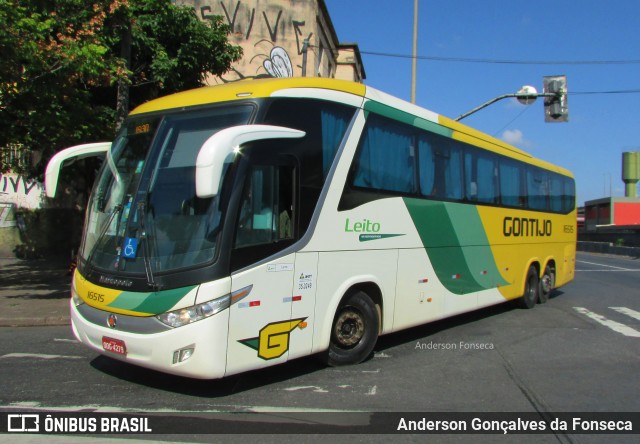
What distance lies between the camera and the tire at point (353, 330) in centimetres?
618

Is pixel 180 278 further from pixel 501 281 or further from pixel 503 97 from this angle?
pixel 503 97

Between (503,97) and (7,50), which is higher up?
(503,97)

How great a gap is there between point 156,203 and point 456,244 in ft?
16.9

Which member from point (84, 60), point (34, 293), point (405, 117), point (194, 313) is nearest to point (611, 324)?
point (405, 117)

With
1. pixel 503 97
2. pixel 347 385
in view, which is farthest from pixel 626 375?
pixel 503 97

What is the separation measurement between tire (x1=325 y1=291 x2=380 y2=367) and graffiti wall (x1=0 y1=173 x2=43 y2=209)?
54.7 ft

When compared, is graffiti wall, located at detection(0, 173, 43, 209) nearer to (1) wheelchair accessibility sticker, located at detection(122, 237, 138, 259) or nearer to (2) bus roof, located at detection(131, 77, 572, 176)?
(2) bus roof, located at detection(131, 77, 572, 176)

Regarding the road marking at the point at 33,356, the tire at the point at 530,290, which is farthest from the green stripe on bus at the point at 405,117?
the road marking at the point at 33,356

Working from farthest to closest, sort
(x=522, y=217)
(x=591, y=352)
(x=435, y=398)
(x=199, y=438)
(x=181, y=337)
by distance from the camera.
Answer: (x=522, y=217) → (x=591, y=352) → (x=435, y=398) → (x=181, y=337) → (x=199, y=438)

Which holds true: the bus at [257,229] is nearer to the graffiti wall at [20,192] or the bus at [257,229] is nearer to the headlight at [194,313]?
the headlight at [194,313]

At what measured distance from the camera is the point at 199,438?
→ 13.7 feet

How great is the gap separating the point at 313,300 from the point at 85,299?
7.73ft

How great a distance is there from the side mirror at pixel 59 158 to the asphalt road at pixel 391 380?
213 centimetres

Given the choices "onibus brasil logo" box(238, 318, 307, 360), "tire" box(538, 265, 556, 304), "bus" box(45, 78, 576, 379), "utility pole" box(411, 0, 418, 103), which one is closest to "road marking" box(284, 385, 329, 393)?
"bus" box(45, 78, 576, 379)
